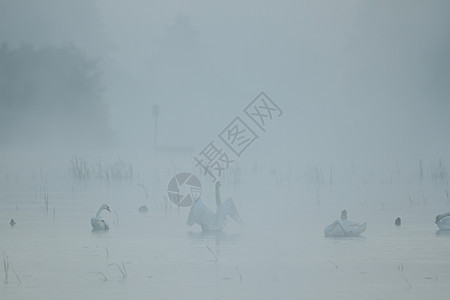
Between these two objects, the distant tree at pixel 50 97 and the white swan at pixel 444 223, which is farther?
the distant tree at pixel 50 97

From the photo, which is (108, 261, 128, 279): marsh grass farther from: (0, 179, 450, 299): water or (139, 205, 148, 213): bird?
(139, 205, 148, 213): bird

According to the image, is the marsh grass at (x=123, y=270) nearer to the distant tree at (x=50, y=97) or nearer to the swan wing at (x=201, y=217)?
the swan wing at (x=201, y=217)

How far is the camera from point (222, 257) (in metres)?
13.7

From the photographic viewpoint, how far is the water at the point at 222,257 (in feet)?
37.3

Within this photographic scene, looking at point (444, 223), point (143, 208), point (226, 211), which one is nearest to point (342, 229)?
point (444, 223)

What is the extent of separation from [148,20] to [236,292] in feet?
318

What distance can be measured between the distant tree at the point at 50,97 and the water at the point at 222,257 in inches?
1737

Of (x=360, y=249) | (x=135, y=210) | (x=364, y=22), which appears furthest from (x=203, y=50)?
(x=360, y=249)

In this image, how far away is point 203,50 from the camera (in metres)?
83.6

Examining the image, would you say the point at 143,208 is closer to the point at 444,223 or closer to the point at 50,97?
the point at 444,223

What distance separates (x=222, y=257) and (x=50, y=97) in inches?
2062

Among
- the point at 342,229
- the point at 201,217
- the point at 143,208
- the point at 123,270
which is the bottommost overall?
the point at 123,270

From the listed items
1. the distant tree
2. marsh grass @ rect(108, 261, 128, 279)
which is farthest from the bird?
the distant tree

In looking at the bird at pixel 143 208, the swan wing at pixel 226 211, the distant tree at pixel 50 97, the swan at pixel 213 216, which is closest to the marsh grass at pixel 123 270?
the swan at pixel 213 216
